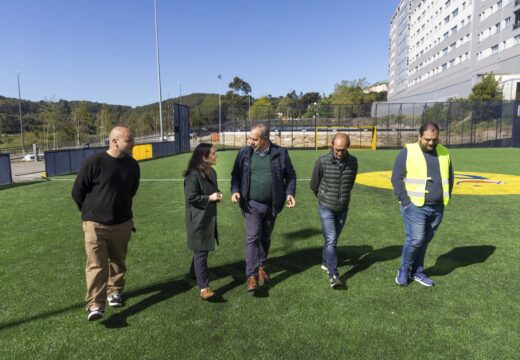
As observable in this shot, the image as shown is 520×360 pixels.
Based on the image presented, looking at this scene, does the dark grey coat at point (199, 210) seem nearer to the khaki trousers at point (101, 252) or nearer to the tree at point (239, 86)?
the khaki trousers at point (101, 252)

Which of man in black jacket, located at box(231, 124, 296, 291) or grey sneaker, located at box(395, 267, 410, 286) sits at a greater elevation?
man in black jacket, located at box(231, 124, 296, 291)

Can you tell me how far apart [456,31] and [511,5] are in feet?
51.4

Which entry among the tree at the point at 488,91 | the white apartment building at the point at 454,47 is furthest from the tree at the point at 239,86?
the tree at the point at 488,91

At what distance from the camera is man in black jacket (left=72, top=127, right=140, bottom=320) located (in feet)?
11.5

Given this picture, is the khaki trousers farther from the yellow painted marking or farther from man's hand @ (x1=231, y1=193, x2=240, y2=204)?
the yellow painted marking

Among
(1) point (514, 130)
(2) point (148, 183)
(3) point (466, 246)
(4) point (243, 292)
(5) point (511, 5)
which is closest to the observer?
(4) point (243, 292)

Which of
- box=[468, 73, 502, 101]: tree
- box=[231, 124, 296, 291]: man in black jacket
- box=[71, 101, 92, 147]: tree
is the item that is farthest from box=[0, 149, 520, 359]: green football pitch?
box=[71, 101, 92, 147]: tree

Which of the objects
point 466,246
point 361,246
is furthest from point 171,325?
point 466,246

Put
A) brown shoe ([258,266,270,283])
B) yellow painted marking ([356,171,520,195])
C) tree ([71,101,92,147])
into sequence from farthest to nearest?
tree ([71,101,92,147]), yellow painted marking ([356,171,520,195]), brown shoe ([258,266,270,283])

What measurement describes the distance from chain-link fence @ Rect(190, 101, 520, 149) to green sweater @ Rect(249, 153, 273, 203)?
30.1 m

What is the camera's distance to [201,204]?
3.89 meters

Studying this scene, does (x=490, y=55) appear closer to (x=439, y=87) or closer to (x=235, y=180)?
(x=439, y=87)

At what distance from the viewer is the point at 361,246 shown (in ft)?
19.5

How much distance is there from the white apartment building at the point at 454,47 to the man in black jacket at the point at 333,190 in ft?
145
